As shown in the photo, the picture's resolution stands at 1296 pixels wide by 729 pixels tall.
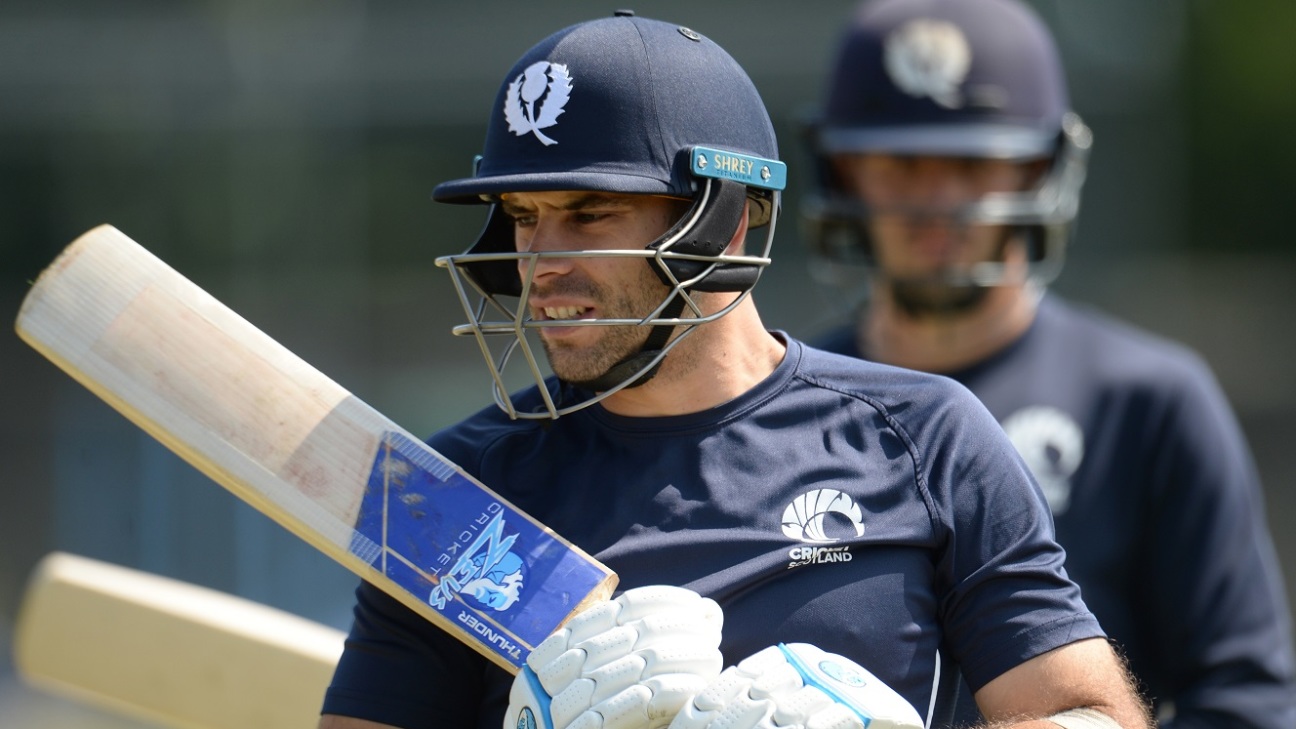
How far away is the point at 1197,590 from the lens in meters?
3.28

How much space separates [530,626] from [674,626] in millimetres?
281

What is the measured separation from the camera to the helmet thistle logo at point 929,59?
3949 mm

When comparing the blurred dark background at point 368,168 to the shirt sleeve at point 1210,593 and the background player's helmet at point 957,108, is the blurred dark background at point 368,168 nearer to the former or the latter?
the background player's helmet at point 957,108

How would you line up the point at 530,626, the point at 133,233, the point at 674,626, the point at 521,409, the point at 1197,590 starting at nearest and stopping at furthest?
the point at 674,626, the point at 530,626, the point at 521,409, the point at 1197,590, the point at 133,233

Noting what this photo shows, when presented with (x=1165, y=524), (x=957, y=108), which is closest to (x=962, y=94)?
(x=957, y=108)

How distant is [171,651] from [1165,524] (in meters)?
2.04

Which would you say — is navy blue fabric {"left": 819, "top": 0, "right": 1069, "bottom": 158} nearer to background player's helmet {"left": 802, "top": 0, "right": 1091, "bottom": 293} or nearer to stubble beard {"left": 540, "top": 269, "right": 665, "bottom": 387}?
background player's helmet {"left": 802, "top": 0, "right": 1091, "bottom": 293}

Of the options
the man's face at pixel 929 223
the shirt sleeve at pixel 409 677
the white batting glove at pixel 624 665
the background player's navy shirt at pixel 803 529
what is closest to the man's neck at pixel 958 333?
the man's face at pixel 929 223

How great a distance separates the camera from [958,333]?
373 cm

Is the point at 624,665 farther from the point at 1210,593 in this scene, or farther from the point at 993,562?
the point at 1210,593

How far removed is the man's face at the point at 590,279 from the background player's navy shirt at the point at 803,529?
0.13m

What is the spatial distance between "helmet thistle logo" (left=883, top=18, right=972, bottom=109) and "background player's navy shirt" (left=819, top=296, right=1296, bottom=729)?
2.63 feet

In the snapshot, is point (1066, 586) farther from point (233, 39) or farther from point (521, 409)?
point (233, 39)

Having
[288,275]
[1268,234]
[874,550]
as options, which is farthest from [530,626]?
[1268,234]
